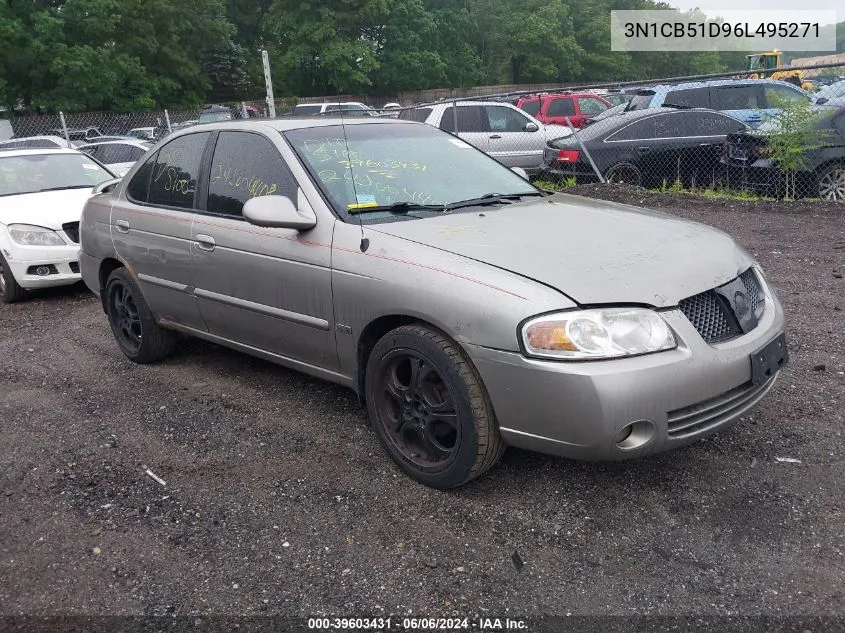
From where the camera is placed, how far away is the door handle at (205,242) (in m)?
4.26

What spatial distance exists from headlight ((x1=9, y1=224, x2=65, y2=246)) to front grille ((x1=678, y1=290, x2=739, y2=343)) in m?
6.45

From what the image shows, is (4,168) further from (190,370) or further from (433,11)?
(433,11)

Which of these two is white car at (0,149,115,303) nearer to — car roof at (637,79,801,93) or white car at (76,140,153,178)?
white car at (76,140,153,178)

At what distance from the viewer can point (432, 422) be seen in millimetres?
3297

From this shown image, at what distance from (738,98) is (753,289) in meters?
10.4

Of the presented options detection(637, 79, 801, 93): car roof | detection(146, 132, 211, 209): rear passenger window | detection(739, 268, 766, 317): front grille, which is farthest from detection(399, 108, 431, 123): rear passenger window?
detection(739, 268, 766, 317): front grille

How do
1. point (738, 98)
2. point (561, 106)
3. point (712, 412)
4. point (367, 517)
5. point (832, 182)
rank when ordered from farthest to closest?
point (561, 106) < point (738, 98) < point (832, 182) < point (367, 517) < point (712, 412)

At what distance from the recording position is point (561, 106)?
19.2m

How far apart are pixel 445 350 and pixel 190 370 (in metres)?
2.70

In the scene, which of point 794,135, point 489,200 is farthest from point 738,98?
point 489,200

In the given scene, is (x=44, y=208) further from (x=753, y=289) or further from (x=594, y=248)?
(x=753, y=289)

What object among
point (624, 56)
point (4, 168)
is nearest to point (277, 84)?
point (624, 56)

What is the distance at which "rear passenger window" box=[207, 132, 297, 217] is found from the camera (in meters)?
4.01

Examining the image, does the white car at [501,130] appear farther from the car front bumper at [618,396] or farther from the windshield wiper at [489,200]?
the car front bumper at [618,396]
